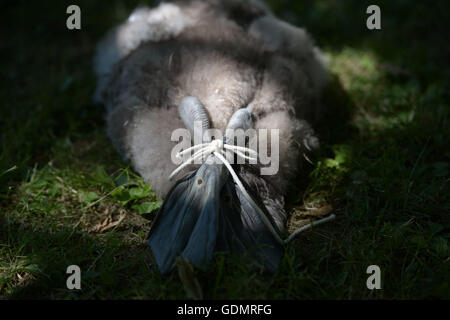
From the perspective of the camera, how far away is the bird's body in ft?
6.74

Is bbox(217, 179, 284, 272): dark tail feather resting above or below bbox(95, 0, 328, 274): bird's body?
below

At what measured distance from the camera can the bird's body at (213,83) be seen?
2.05 m

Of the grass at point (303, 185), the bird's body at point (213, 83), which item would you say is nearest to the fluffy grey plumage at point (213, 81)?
the bird's body at point (213, 83)

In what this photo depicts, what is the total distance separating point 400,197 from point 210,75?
121cm

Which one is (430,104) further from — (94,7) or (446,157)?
(94,7)

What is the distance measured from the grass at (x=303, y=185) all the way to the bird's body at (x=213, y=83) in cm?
27

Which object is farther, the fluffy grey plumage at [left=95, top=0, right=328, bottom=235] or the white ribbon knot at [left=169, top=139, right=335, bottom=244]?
the fluffy grey plumage at [left=95, top=0, right=328, bottom=235]

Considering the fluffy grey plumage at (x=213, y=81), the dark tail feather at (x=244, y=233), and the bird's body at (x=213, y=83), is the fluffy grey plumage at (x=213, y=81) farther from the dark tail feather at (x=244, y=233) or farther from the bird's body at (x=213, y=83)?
the dark tail feather at (x=244, y=233)

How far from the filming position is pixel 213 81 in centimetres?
218

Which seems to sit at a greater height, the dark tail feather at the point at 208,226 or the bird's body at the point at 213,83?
the bird's body at the point at 213,83

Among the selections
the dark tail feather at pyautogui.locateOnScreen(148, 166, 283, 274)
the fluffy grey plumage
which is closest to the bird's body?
the fluffy grey plumage

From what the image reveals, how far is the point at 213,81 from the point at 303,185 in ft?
2.59

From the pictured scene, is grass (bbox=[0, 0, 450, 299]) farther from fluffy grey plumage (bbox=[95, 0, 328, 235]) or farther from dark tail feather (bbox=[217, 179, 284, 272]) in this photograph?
fluffy grey plumage (bbox=[95, 0, 328, 235])

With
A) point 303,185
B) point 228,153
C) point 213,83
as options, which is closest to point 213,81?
point 213,83
